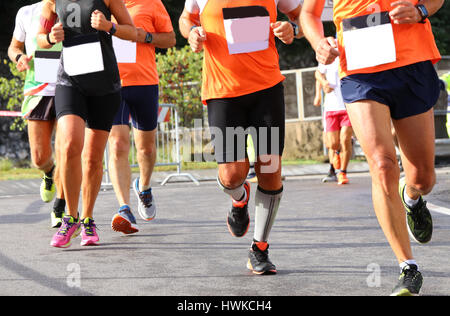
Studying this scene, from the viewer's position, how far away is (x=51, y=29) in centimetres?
559

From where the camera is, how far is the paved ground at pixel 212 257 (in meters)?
4.12

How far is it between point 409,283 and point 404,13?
1329mm

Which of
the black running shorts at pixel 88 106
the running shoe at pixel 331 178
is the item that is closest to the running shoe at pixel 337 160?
the running shoe at pixel 331 178

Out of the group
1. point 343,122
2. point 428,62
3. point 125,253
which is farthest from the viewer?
point 343,122

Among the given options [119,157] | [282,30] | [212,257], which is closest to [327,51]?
[282,30]

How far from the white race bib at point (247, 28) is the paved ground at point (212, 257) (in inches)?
51.5

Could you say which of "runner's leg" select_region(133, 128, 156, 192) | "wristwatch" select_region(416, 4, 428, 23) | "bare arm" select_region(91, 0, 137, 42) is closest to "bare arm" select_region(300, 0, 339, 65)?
"wristwatch" select_region(416, 4, 428, 23)

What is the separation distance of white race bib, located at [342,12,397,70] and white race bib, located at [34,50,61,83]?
331 cm

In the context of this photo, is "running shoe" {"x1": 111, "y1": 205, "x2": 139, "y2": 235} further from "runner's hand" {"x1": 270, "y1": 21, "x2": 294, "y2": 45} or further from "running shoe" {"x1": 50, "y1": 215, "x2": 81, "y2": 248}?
"runner's hand" {"x1": 270, "y1": 21, "x2": 294, "y2": 45}

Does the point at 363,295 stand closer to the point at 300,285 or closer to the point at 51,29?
the point at 300,285

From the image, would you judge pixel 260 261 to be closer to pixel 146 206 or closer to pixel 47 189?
pixel 146 206

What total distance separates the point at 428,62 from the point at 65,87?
2566 mm

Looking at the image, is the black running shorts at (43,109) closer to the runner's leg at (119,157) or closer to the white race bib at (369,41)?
the runner's leg at (119,157)
